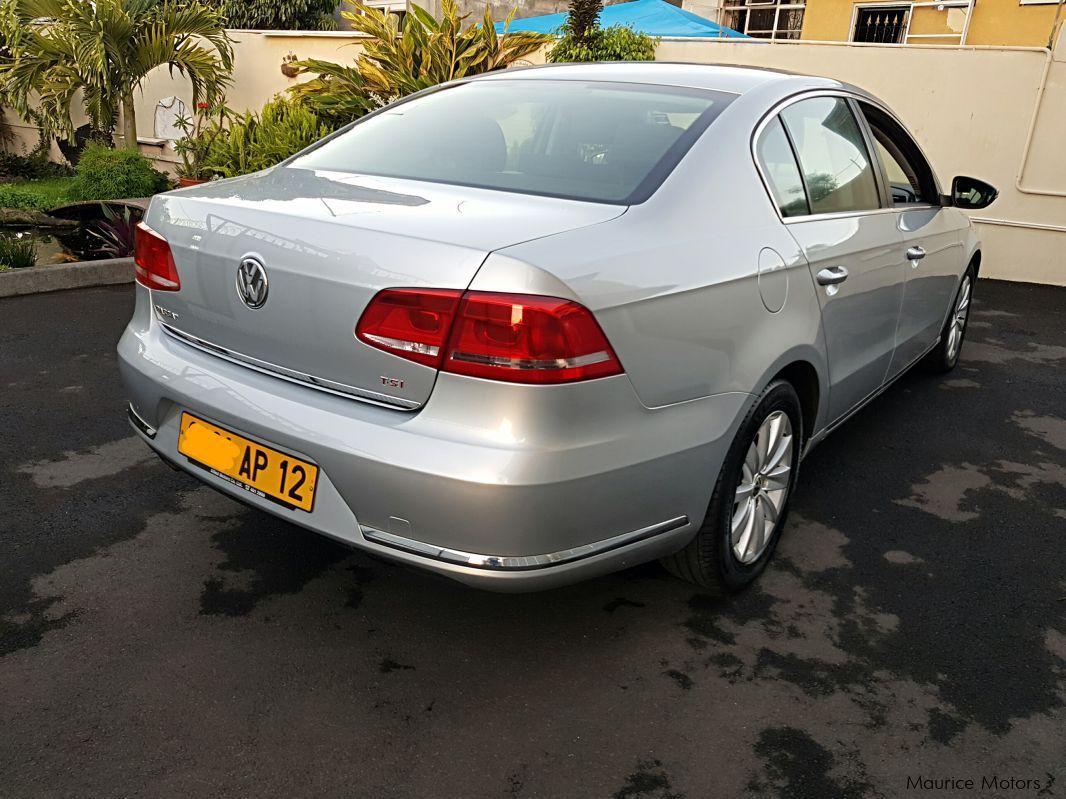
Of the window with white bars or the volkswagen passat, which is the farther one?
the window with white bars

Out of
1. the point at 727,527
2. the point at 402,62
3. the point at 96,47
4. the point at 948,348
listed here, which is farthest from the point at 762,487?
the point at 96,47

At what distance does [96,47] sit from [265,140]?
92.5 inches

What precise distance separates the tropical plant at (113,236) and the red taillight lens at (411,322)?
5588mm

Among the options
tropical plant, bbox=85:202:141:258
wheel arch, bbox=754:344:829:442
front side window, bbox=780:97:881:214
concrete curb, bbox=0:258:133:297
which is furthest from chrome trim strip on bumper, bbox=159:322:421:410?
tropical plant, bbox=85:202:141:258

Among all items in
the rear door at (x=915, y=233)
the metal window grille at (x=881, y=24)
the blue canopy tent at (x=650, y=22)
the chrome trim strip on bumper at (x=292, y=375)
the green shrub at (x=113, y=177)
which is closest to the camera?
the chrome trim strip on bumper at (x=292, y=375)

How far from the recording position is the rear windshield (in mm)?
2469

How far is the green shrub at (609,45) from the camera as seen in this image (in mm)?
8898

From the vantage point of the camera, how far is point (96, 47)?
876 centimetres

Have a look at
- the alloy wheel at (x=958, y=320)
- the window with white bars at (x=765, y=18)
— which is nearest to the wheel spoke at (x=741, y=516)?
the alloy wheel at (x=958, y=320)

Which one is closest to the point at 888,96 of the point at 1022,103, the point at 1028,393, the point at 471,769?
the point at 1022,103

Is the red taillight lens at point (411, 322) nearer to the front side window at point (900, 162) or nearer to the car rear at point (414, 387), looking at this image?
the car rear at point (414, 387)

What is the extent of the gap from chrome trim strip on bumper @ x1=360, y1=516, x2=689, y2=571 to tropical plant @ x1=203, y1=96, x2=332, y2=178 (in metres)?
6.45

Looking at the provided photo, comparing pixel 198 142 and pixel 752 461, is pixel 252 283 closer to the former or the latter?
pixel 752 461

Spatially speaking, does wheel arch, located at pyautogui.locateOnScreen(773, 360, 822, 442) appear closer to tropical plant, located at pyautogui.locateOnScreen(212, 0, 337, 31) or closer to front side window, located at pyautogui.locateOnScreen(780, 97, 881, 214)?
front side window, located at pyautogui.locateOnScreen(780, 97, 881, 214)
